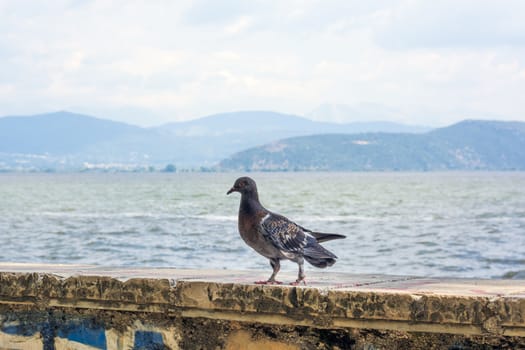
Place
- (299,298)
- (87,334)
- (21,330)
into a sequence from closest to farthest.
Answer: (299,298) → (87,334) → (21,330)

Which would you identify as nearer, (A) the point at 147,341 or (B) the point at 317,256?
(A) the point at 147,341

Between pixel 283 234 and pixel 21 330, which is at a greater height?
pixel 283 234

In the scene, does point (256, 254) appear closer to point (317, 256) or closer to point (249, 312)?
point (317, 256)

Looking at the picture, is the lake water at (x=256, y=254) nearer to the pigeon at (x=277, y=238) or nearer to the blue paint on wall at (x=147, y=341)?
the pigeon at (x=277, y=238)

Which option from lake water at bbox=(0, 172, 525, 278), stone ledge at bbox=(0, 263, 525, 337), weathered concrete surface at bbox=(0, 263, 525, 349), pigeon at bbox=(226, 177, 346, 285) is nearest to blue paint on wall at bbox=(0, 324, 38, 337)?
weathered concrete surface at bbox=(0, 263, 525, 349)

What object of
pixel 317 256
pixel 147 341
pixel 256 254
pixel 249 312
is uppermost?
pixel 317 256

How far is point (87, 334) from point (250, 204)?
47.0 inches

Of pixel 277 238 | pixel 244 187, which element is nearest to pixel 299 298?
pixel 277 238

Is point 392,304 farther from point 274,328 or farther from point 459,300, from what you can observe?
point 274,328

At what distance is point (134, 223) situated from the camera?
46531mm

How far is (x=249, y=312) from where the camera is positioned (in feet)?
15.8

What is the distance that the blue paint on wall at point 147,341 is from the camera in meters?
5.08

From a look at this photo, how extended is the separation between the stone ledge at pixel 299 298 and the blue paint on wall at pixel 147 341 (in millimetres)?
128

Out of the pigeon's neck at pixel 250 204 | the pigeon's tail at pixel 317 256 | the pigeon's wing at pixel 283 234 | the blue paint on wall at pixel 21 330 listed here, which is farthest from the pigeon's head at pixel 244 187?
the blue paint on wall at pixel 21 330
